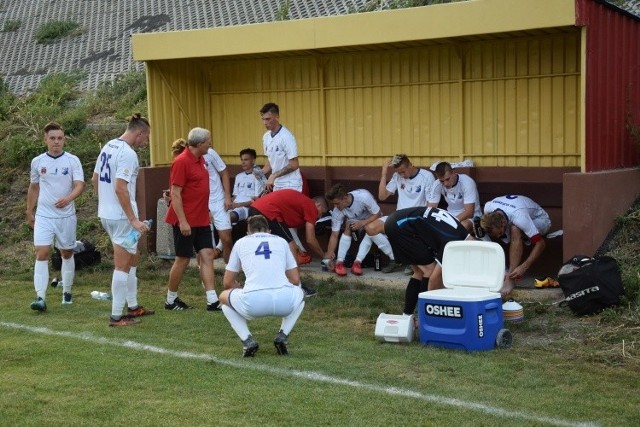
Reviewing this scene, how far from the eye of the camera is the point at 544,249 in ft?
37.3

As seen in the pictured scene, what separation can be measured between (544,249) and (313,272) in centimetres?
290

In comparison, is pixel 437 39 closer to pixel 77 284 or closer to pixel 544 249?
pixel 544 249

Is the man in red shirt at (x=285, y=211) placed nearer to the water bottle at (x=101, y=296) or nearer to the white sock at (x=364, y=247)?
the white sock at (x=364, y=247)

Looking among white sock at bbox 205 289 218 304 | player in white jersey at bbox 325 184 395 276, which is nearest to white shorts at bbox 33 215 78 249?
white sock at bbox 205 289 218 304

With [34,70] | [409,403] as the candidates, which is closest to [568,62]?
[409,403]

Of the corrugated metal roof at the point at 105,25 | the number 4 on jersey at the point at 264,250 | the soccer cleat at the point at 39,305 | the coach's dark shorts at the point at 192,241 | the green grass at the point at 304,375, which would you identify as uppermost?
the corrugated metal roof at the point at 105,25

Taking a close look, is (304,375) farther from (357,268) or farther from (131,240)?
(357,268)

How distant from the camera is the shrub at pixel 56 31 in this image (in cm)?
2412

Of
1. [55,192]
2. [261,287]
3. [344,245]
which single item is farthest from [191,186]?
[344,245]

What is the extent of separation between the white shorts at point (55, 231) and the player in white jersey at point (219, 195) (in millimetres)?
1929

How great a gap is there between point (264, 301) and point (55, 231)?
12.3 ft

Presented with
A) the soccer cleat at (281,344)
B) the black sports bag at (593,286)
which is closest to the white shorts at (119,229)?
the soccer cleat at (281,344)

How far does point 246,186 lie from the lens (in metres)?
13.7

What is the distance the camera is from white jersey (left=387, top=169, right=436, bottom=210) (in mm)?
12117
